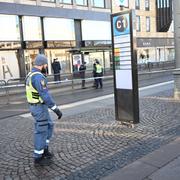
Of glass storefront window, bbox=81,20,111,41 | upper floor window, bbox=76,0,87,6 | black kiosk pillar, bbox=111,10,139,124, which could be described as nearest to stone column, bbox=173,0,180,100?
black kiosk pillar, bbox=111,10,139,124

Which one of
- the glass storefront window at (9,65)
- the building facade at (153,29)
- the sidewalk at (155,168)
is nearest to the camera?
the sidewalk at (155,168)

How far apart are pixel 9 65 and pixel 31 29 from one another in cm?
356

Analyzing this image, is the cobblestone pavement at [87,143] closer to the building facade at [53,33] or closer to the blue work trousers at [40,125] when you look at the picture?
the blue work trousers at [40,125]

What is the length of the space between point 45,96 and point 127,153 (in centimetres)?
171

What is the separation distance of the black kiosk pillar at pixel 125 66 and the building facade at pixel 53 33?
61.2ft

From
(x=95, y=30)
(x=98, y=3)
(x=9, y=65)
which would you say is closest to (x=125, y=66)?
(x=9, y=65)

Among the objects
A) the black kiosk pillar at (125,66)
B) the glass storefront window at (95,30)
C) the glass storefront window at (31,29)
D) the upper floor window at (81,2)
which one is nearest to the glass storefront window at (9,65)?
the glass storefront window at (31,29)

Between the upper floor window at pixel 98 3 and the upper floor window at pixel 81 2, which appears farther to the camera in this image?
the upper floor window at pixel 98 3

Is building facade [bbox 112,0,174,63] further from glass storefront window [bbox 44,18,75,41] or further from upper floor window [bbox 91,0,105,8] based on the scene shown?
glass storefront window [bbox 44,18,75,41]

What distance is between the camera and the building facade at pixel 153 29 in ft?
146

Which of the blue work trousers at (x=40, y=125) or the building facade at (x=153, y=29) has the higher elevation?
the building facade at (x=153, y=29)

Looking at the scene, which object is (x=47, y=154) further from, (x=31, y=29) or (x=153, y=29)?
(x=153, y=29)

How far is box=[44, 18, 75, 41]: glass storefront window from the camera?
92.2 feet

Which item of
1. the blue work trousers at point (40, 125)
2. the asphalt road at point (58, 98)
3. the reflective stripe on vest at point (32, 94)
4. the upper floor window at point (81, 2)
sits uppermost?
the upper floor window at point (81, 2)
